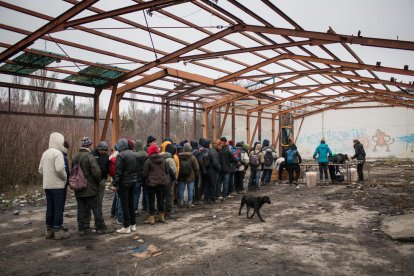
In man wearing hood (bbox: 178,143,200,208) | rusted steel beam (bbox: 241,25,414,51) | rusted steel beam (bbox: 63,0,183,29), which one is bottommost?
man wearing hood (bbox: 178,143,200,208)

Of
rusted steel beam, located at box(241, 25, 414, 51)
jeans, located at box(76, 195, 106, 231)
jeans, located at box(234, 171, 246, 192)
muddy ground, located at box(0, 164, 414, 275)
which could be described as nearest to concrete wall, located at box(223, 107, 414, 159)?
jeans, located at box(234, 171, 246, 192)

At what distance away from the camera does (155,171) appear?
664 cm

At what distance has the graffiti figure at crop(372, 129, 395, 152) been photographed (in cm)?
2398

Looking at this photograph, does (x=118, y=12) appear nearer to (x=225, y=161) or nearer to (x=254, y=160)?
(x=225, y=161)

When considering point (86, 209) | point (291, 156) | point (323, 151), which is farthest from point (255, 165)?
point (86, 209)

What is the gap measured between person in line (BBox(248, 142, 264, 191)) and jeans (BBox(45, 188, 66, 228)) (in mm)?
6989

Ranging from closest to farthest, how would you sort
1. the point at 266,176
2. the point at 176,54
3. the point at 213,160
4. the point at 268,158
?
1. the point at 213,160
2. the point at 176,54
3. the point at 268,158
4. the point at 266,176

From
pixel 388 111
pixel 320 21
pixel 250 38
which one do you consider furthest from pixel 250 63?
pixel 388 111

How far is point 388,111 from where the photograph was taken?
79.0 feet

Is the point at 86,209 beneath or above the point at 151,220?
above

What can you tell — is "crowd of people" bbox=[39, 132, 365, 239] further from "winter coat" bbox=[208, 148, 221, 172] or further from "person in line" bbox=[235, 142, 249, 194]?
"person in line" bbox=[235, 142, 249, 194]

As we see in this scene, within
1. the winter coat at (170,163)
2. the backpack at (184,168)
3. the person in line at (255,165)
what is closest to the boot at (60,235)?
the winter coat at (170,163)

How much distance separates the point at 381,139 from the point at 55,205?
25.0 metres

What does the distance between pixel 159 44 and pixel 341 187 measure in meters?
8.59
